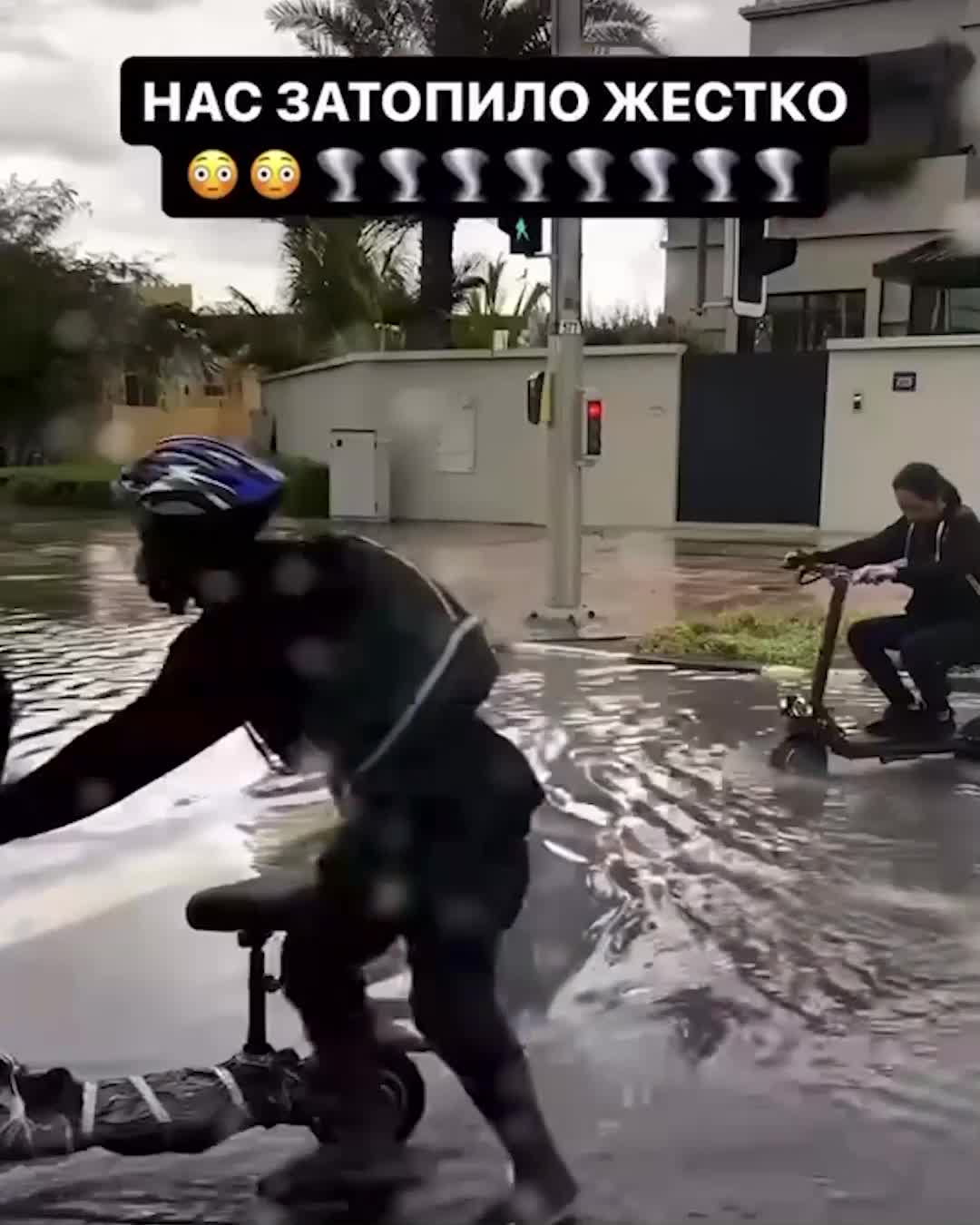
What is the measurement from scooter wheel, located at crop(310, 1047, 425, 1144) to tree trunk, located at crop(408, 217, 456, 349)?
1.04 m

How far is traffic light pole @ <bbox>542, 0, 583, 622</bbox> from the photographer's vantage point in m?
2.04

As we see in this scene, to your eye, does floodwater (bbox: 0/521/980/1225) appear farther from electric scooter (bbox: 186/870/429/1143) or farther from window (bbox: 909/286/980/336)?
window (bbox: 909/286/980/336)

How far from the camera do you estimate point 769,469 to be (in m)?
2.96

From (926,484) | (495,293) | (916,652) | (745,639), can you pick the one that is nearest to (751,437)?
(926,484)

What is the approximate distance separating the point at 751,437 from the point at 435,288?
102 centimetres

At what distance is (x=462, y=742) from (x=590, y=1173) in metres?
0.66

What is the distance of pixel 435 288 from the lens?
209cm

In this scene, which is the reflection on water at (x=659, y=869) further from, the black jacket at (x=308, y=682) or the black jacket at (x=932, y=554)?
the black jacket at (x=932, y=554)

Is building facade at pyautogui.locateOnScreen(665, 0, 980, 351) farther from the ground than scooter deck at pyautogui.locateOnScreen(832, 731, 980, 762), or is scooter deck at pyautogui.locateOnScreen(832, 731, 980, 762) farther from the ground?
building facade at pyautogui.locateOnScreen(665, 0, 980, 351)

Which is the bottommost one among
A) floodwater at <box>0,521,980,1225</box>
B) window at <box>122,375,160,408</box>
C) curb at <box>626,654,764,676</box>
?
floodwater at <box>0,521,980,1225</box>

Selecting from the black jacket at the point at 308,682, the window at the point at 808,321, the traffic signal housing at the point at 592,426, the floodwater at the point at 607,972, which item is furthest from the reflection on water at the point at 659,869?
the window at the point at 808,321

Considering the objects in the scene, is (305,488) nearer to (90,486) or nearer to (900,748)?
(90,486)

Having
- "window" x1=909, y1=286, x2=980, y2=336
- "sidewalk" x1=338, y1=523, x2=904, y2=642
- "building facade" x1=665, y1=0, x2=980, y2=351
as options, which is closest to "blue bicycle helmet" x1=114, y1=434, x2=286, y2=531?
"sidewalk" x1=338, y1=523, x2=904, y2=642

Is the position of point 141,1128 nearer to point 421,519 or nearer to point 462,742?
point 462,742
